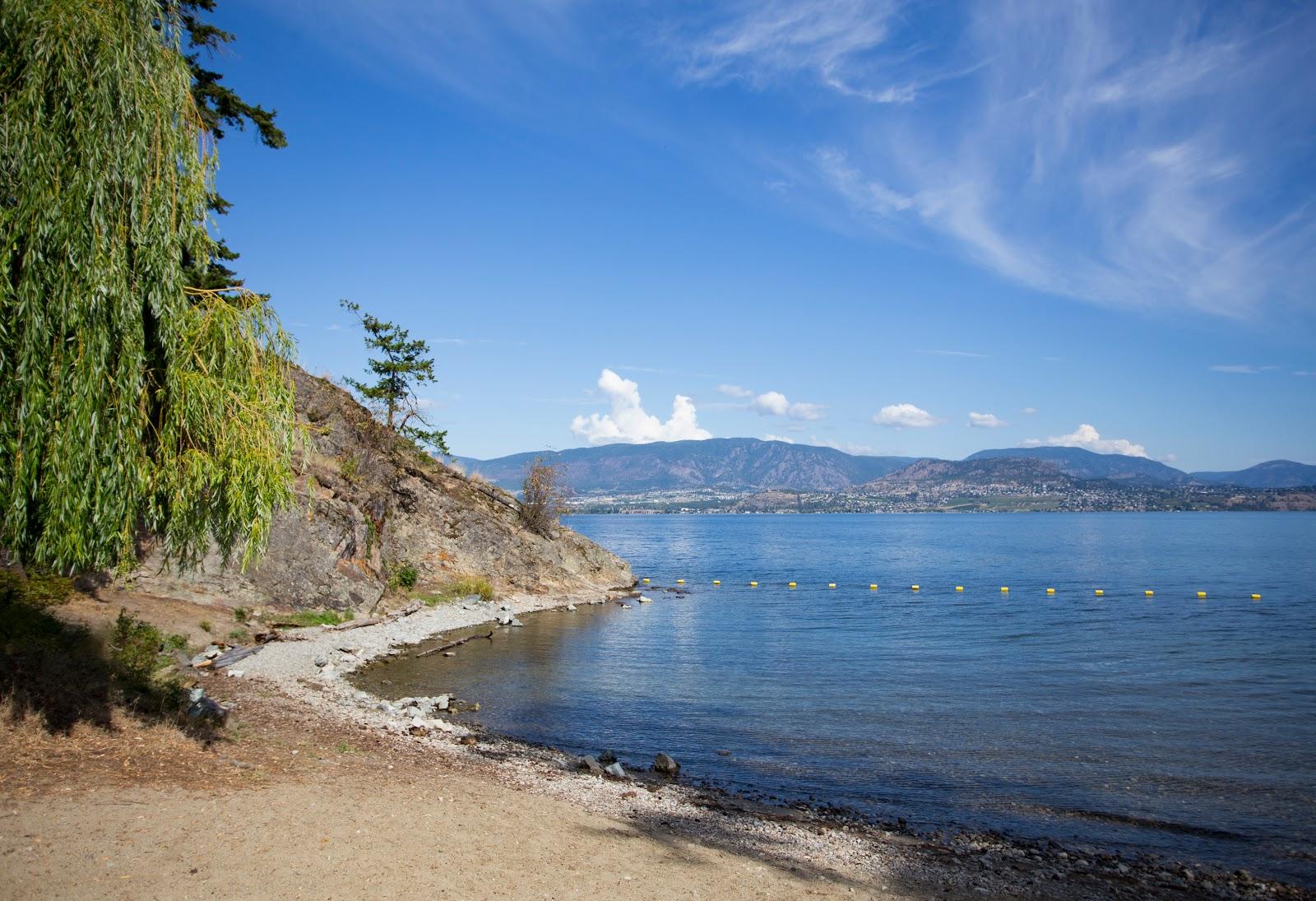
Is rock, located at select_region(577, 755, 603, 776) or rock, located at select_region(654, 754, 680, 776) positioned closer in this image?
rock, located at select_region(577, 755, 603, 776)

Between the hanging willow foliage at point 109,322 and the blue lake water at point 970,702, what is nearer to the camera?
the hanging willow foliage at point 109,322

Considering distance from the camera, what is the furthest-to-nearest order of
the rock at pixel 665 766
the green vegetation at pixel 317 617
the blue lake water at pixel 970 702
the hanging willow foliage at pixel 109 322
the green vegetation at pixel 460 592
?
1. the green vegetation at pixel 460 592
2. the green vegetation at pixel 317 617
3. the rock at pixel 665 766
4. the blue lake water at pixel 970 702
5. the hanging willow foliage at pixel 109 322

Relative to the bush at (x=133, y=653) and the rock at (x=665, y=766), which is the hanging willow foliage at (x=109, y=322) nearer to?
the bush at (x=133, y=653)

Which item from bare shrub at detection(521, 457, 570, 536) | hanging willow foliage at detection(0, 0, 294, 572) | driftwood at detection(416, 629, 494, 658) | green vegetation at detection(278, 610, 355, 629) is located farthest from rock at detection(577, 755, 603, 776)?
bare shrub at detection(521, 457, 570, 536)

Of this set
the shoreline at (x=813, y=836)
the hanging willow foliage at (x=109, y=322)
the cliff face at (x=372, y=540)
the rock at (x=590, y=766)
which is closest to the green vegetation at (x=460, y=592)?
the cliff face at (x=372, y=540)

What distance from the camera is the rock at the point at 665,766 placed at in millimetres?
17234

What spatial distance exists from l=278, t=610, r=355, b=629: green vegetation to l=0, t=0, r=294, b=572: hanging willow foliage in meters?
18.2

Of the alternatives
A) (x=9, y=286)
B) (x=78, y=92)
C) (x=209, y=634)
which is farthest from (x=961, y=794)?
(x=209, y=634)

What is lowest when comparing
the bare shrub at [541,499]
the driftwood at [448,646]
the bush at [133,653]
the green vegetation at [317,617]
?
the driftwood at [448,646]

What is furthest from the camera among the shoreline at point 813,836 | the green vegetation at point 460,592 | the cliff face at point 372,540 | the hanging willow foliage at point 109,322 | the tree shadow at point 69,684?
the green vegetation at point 460,592

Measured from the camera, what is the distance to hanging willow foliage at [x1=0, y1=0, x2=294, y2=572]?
938cm

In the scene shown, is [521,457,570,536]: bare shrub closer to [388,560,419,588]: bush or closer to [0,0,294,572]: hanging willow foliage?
[388,560,419,588]: bush

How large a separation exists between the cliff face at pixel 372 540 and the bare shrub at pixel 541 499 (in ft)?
3.01

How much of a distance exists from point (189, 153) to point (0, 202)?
2584mm
